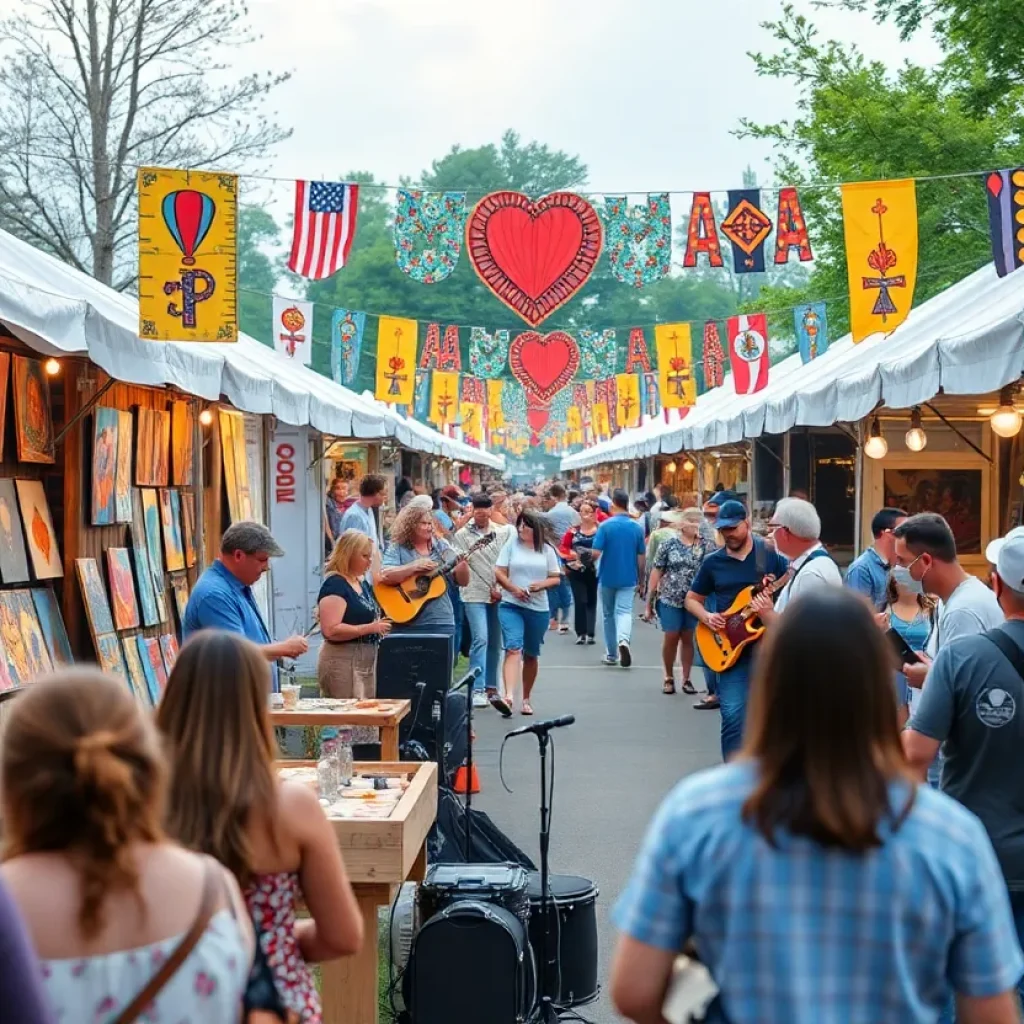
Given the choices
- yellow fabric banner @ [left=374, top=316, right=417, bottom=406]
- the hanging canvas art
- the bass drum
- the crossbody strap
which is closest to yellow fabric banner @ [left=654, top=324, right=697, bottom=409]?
yellow fabric banner @ [left=374, top=316, right=417, bottom=406]

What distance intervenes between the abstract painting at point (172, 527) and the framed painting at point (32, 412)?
2.64 meters

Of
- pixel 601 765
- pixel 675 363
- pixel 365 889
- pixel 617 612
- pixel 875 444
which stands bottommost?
pixel 601 765

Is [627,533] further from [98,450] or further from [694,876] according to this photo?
[694,876]

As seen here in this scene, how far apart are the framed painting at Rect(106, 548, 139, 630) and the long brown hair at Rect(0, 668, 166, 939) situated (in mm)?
7495

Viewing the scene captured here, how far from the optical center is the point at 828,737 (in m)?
2.47

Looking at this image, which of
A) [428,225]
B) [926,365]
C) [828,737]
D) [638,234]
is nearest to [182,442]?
[428,225]

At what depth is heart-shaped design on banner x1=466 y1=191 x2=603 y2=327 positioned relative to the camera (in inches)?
574

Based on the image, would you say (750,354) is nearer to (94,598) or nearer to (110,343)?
(94,598)

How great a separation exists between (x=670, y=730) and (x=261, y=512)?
6.64 meters

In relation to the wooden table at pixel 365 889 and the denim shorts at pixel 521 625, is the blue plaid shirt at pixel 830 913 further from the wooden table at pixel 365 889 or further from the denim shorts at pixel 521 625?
the denim shorts at pixel 521 625

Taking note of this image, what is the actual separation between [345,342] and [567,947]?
19259mm

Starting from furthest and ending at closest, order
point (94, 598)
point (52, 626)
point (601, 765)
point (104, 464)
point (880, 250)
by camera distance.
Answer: point (880, 250), point (601, 765), point (104, 464), point (94, 598), point (52, 626)

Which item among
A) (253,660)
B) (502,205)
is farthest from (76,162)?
(253,660)

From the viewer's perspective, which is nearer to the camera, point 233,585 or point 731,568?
point 233,585
